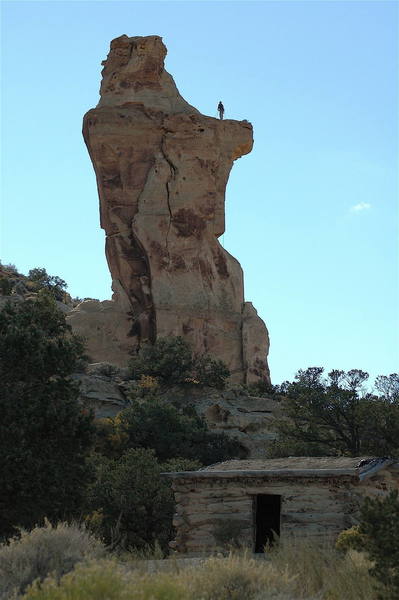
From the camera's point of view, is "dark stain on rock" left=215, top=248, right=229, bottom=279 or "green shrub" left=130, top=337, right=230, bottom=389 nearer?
"green shrub" left=130, top=337, right=230, bottom=389

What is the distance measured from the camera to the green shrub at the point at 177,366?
1751 inches

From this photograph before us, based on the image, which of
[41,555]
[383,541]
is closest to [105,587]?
[41,555]

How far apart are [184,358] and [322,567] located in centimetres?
3333

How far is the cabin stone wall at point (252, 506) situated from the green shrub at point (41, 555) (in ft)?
21.2

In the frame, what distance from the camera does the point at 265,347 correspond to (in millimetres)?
51812

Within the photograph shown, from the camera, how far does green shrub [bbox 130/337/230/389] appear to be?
146ft

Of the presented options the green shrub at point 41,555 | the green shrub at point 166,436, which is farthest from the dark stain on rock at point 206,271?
the green shrub at point 41,555

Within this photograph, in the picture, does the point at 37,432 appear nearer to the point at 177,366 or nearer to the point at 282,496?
the point at 282,496

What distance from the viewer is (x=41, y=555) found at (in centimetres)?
1116

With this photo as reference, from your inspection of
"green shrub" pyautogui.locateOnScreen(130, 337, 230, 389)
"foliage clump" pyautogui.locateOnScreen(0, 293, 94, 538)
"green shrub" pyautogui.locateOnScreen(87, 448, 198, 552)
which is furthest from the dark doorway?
"green shrub" pyautogui.locateOnScreen(130, 337, 230, 389)

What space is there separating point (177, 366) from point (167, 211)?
34.2 ft

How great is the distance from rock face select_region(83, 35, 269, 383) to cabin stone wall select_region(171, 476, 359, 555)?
3109cm

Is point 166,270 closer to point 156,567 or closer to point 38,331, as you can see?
point 38,331

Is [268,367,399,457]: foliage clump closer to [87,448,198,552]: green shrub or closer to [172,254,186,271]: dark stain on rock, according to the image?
[87,448,198,552]: green shrub
